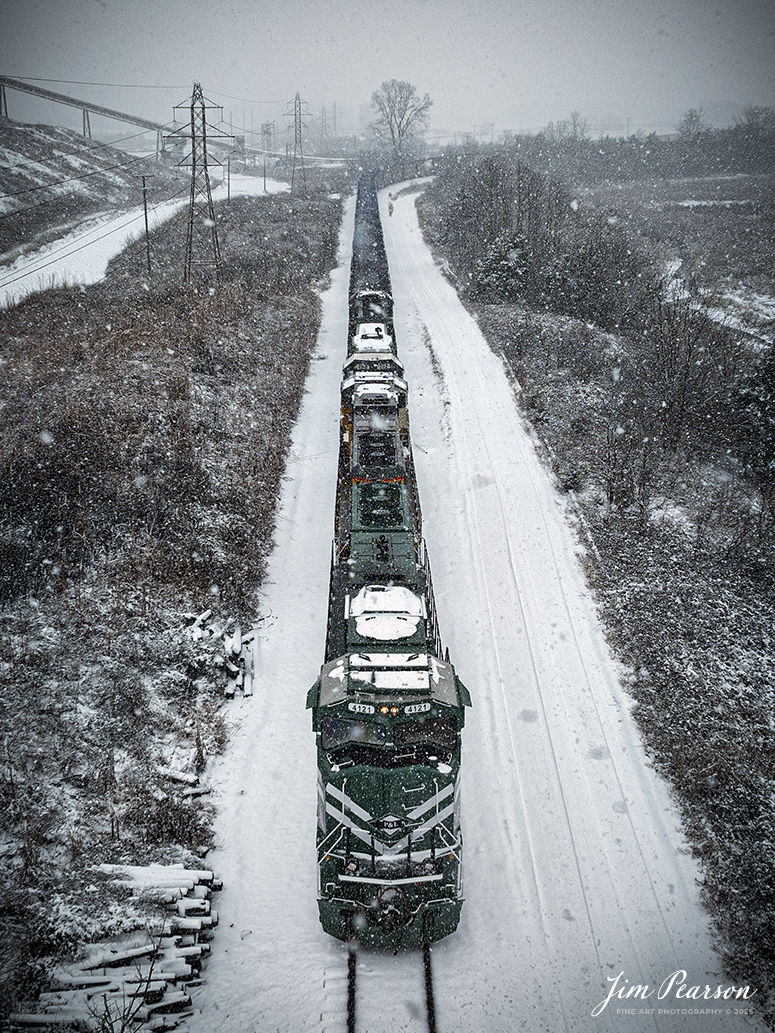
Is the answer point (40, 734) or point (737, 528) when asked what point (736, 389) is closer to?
point (737, 528)

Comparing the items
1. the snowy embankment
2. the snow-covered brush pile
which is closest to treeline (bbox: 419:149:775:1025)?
the snow-covered brush pile

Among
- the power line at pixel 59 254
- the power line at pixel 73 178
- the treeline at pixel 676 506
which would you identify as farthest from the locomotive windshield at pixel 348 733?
the power line at pixel 73 178

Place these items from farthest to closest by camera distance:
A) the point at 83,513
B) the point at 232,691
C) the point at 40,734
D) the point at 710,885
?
the point at 83,513
the point at 232,691
the point at 40,734
the point at 710,885

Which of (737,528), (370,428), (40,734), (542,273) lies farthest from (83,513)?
(542,273)

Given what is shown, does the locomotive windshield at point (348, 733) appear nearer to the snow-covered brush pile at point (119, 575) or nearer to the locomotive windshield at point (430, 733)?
the locomotive windshield at point (430, 733)

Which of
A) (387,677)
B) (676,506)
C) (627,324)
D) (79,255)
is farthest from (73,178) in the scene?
(387,677)
